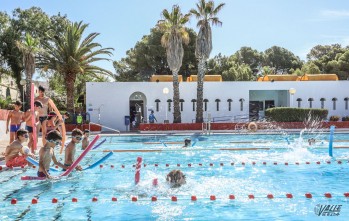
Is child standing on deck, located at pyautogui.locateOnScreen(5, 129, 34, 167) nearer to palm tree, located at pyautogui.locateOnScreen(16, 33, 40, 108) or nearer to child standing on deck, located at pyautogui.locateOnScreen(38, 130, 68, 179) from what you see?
child standing on deck, located at pyautogui.locateOnScreen(38, 130, 68, 179)

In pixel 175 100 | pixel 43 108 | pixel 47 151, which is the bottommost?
pixel 47 151

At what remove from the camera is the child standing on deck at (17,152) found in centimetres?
942

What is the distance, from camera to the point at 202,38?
3056cm

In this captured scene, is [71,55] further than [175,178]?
Yes

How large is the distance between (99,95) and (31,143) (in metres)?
20.0

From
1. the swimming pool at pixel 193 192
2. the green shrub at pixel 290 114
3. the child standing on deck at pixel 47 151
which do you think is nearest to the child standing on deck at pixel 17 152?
the swimming pool at pixel 193 192

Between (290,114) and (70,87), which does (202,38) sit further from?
(70,87)

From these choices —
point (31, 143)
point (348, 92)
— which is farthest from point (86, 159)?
point (348, 92)

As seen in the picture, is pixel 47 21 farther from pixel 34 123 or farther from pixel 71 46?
pixel 34 123

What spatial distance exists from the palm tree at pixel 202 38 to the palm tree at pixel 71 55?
6927 millimetres

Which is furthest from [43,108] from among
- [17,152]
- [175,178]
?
[175,178]

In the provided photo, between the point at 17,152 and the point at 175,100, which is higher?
the point at 175,100

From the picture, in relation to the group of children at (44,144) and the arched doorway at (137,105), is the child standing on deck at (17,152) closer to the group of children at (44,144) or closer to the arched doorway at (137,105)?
the group of children at (44,144)

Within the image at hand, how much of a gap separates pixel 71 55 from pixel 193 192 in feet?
79.6
